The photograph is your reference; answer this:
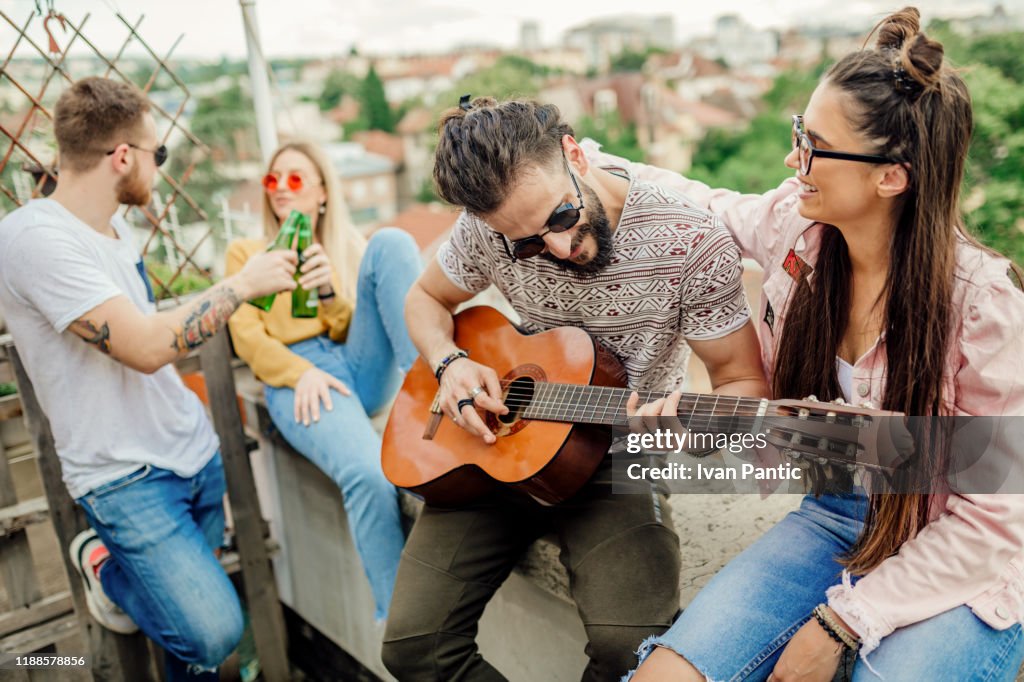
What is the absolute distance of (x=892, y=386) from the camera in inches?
53.6

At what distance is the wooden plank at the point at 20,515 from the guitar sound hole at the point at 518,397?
1.50 meters

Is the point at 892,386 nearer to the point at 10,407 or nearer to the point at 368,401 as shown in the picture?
the point at 368,401

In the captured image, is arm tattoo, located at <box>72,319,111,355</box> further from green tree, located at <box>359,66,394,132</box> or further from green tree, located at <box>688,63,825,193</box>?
green tree, located at <box>359,66,394,132</box>

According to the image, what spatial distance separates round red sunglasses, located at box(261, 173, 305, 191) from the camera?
105 inches

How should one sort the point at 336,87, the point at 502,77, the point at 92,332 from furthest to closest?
the point at 336,87, the point at 502,77, the point at 92,332

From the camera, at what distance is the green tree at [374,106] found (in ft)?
159

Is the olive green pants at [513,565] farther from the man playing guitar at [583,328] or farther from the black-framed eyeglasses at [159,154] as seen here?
the black-framed eyeglasses at [159,154]

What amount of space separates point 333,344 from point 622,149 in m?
43.8

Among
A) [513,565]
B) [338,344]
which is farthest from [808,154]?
[338,344]

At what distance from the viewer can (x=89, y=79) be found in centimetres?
215

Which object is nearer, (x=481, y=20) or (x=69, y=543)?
(x=69, y=543)

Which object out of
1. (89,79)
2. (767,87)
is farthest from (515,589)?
(767,87)

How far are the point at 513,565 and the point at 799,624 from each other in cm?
70

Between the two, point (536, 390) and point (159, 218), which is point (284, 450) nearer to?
point (159, 218)
